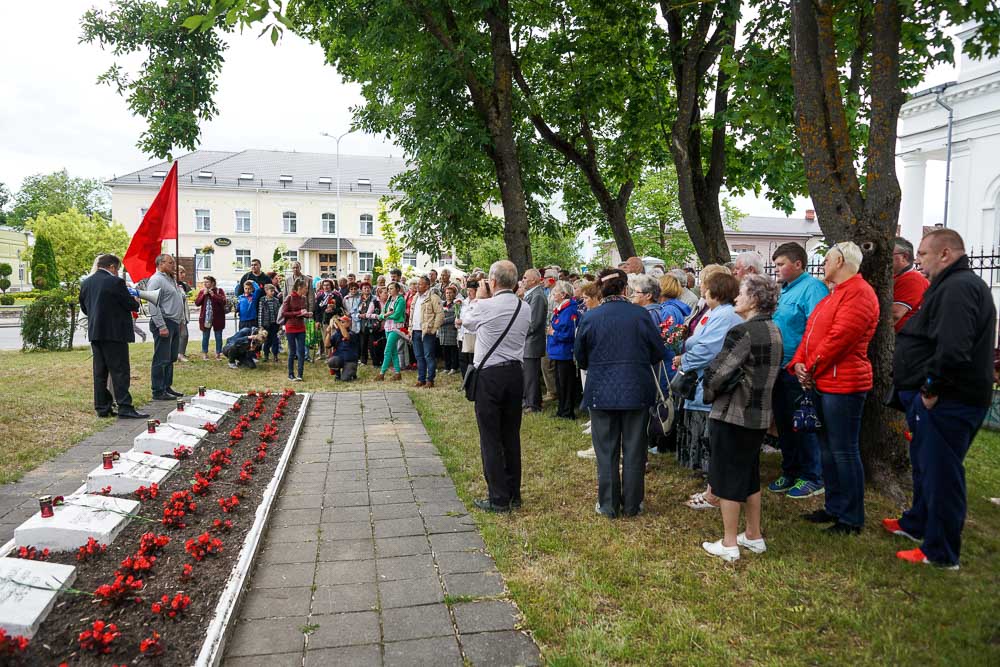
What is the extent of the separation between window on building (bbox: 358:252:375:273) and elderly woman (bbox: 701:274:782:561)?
2340 inches

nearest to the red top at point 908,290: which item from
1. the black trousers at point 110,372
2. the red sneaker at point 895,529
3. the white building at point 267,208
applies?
the red sneaker at point 895,529

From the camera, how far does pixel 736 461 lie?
4.59 meters

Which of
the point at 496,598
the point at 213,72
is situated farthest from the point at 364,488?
the point at 213,72

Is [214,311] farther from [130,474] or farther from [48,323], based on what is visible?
[130,474]

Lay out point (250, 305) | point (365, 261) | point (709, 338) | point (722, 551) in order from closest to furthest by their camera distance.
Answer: point (722, 551) → point (709, 338) → point (250, 305) → point (365, 261)

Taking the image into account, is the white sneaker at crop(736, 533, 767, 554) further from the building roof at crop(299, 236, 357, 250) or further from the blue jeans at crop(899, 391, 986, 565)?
the building roof at crop(299, 236, 357, 250)

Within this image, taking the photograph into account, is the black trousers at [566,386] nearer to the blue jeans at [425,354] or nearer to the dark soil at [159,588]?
the blue jeans at [425,354]

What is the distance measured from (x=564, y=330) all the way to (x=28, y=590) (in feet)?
21.0

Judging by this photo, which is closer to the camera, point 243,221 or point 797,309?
point 797,309

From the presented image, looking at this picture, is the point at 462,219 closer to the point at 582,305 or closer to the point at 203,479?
the point at 582,305

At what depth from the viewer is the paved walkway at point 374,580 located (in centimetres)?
352

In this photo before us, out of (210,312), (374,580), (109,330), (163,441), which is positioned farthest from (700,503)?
(210,312)

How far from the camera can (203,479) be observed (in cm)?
602

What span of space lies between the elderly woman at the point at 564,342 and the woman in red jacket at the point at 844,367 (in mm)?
4191
